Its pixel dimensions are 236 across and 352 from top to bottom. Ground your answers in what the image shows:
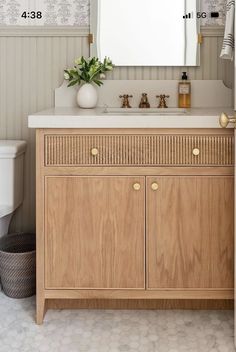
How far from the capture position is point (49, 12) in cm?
270

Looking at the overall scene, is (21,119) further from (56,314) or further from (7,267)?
(56,314)

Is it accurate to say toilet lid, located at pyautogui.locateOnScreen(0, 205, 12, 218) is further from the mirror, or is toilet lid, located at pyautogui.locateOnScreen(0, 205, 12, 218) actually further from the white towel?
the white towel

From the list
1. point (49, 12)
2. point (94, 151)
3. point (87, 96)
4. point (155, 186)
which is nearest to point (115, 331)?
point (155, 186)

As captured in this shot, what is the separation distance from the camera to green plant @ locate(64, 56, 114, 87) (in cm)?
259

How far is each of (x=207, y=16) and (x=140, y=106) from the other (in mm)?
608

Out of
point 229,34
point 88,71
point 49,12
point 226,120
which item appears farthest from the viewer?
point 49,12

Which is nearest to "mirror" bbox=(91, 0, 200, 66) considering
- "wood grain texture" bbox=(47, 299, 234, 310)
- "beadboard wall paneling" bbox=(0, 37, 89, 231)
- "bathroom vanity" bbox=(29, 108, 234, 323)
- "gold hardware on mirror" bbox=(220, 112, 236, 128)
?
"beadboard wall paneling" bbox=(0, 37, 89, 231)

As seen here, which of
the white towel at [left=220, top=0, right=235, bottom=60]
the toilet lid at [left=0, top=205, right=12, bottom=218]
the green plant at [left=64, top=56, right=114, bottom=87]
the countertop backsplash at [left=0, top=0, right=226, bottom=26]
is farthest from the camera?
the countertop backsplash at [left=0, top=0, right=226, bottom=26]

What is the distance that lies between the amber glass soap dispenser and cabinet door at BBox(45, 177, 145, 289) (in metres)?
0.73

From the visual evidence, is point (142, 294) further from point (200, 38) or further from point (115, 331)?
point (200, 38)

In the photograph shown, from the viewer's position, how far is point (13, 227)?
110 inches

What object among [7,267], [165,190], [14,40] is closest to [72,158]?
[165,190]

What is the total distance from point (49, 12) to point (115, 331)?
67.4 inches

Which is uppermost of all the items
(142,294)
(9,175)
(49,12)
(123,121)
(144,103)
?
(49,12)
